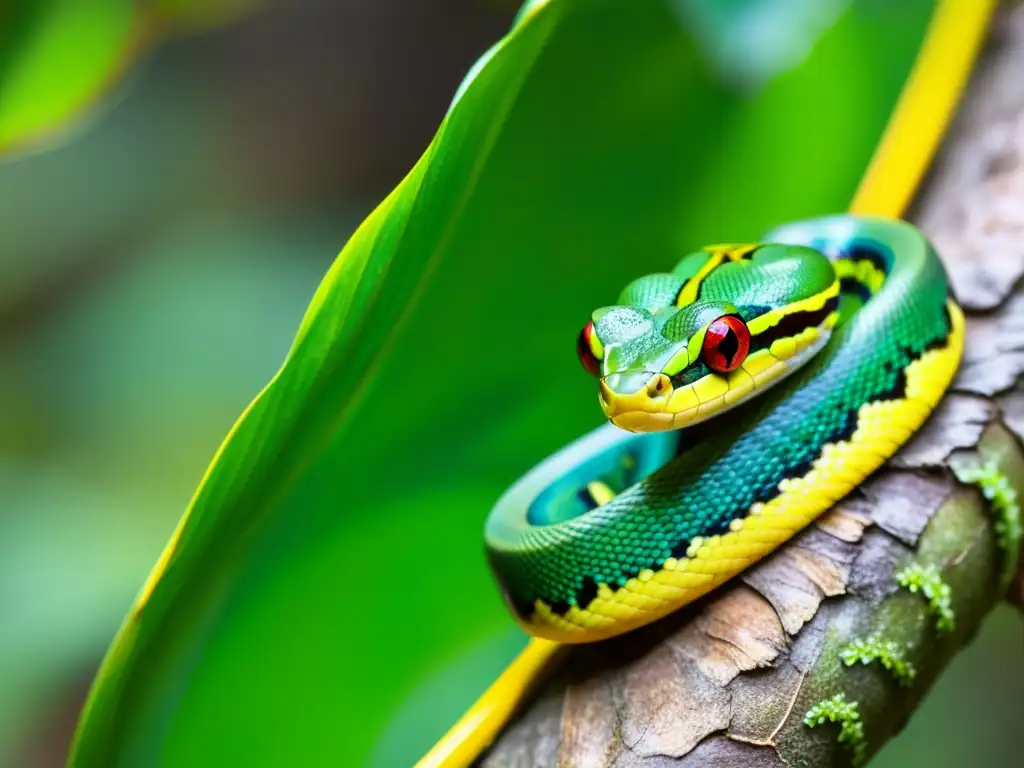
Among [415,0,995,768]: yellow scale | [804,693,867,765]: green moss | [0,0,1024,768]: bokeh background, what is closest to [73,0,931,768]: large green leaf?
[415,0,995,768]: yellow scale

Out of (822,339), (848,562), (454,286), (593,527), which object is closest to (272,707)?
(593,527)

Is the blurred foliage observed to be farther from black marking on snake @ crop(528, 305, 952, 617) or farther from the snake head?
black marking on snake @ crop(528, 305, 952, 617)

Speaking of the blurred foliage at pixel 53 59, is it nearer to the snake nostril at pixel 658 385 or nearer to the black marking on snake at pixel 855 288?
the snake nostril at pixel 658 385

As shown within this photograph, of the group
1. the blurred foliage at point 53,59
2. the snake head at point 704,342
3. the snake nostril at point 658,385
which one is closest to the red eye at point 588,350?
the snake head at point 704,342

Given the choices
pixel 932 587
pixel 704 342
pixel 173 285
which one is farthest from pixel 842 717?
pixel 173 285

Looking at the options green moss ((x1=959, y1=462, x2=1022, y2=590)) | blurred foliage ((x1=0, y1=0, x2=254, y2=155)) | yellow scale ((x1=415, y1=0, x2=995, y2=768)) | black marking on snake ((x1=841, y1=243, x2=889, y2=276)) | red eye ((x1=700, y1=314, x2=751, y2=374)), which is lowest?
green moss ((x1=959, y1=462, x2=1022, y2=590))

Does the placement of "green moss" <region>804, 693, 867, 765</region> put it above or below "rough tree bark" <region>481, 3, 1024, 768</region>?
below
